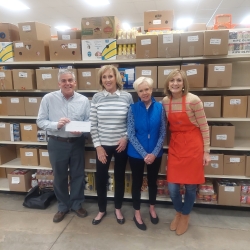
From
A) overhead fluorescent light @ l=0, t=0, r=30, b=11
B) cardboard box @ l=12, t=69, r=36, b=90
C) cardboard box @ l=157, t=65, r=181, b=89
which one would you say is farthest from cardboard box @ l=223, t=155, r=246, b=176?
overhead fluorescent light @ l=0, t=0, r=30, b=11

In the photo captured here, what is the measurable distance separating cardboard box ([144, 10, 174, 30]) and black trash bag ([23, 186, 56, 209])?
2400 millimetres

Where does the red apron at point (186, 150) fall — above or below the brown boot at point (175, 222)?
above

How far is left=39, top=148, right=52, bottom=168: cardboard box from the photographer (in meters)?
2.68

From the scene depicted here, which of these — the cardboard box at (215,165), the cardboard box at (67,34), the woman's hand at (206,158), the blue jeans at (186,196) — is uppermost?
the cardboard box at (67,34)

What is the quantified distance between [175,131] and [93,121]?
0.78 m

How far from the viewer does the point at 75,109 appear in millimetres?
2209

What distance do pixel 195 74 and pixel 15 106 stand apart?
6.86 ft

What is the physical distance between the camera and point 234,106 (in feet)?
7.41

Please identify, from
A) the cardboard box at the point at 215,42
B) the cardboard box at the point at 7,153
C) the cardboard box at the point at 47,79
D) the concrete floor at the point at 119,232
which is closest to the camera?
the concrete floor at the point at 119,232

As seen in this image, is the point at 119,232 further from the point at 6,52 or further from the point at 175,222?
the point at 6,52

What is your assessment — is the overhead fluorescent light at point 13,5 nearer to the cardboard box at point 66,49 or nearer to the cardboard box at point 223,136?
the cardboard box at point 66,49

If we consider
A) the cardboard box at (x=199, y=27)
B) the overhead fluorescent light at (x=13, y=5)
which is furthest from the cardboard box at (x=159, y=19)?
the overhead fluorescent light at (x=13, y=5)

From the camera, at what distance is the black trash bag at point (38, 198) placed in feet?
8.54

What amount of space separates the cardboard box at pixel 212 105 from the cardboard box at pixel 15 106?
2.04 m
